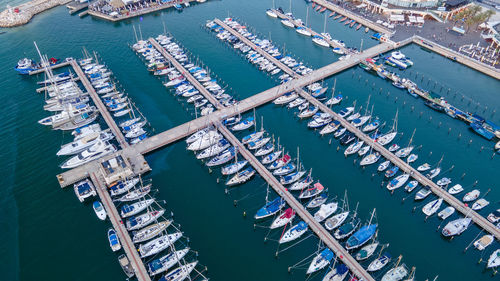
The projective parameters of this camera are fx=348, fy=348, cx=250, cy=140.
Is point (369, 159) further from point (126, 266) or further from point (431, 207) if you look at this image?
point (126, 266)

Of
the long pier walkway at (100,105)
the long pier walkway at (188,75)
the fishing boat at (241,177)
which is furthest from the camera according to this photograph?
the long pier walkway at (188,75)

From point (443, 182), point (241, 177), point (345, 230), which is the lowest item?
point (345, 230)

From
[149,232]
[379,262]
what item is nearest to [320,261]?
[379,262]

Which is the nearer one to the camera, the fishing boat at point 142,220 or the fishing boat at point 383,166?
the fishing boat at point 142,220

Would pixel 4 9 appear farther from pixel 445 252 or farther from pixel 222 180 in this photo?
pixel 445 252

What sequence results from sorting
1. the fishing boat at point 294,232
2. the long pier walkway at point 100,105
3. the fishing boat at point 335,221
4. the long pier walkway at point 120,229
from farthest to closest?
1. the long pier walkway at point 100,105
2. the fishing boat at point 335,221
3. the fishing boat at point 294,232
4. the long pier walkway at point 120,229

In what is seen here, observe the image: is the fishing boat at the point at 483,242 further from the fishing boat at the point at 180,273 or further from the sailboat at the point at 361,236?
the fishing boat at the point at 180,273

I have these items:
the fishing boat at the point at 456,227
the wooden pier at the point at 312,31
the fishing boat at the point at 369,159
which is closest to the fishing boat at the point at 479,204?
the fishing boat at the point at 456,227
